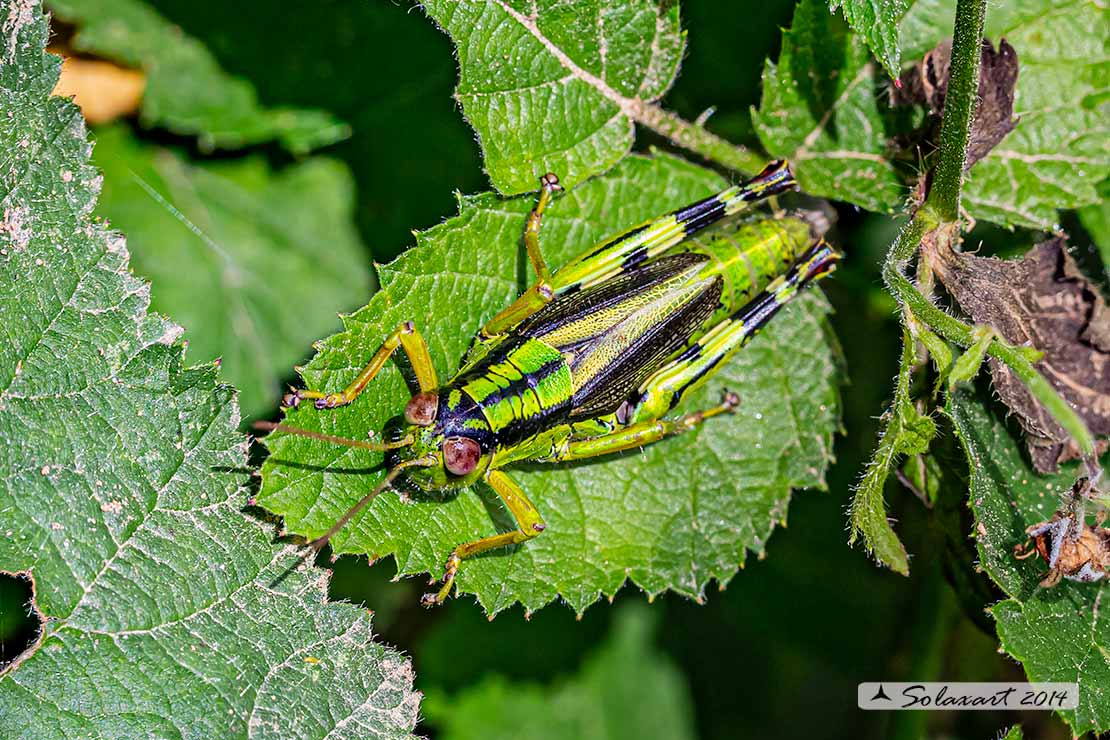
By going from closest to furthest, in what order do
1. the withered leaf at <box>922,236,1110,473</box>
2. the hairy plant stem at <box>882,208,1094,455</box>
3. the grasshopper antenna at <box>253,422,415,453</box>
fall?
the hairy plant stem at <box>882,208,1094,455</box> → the grasshopper antenna at <box>253,422,415,453</box> → the withered leaf at <box>922,236,1110,473</box>

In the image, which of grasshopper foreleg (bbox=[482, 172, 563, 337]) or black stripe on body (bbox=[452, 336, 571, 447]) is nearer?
black stripe on body (bbox=[452, 336, 571, 447])

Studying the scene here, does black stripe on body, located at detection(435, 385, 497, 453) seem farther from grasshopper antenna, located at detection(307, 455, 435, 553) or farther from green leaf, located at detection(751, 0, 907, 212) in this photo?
green leaf, located at detection(751, 0, 907, 212)

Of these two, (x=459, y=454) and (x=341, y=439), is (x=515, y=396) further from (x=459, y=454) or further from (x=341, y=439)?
(x=341, y=439)

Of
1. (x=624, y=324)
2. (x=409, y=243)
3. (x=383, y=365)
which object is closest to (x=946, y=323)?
(x=624, y=324)

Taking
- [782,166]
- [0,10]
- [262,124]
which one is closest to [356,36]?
[262,124]

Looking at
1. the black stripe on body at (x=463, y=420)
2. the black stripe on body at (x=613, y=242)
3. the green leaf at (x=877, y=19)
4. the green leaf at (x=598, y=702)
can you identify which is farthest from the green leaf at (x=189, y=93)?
the green leaf at (x=598, y=702)

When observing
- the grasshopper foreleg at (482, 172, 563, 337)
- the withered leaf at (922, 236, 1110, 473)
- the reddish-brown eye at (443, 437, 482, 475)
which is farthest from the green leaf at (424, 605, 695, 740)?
the withered leaf at (922, 236, 1110, 473)
